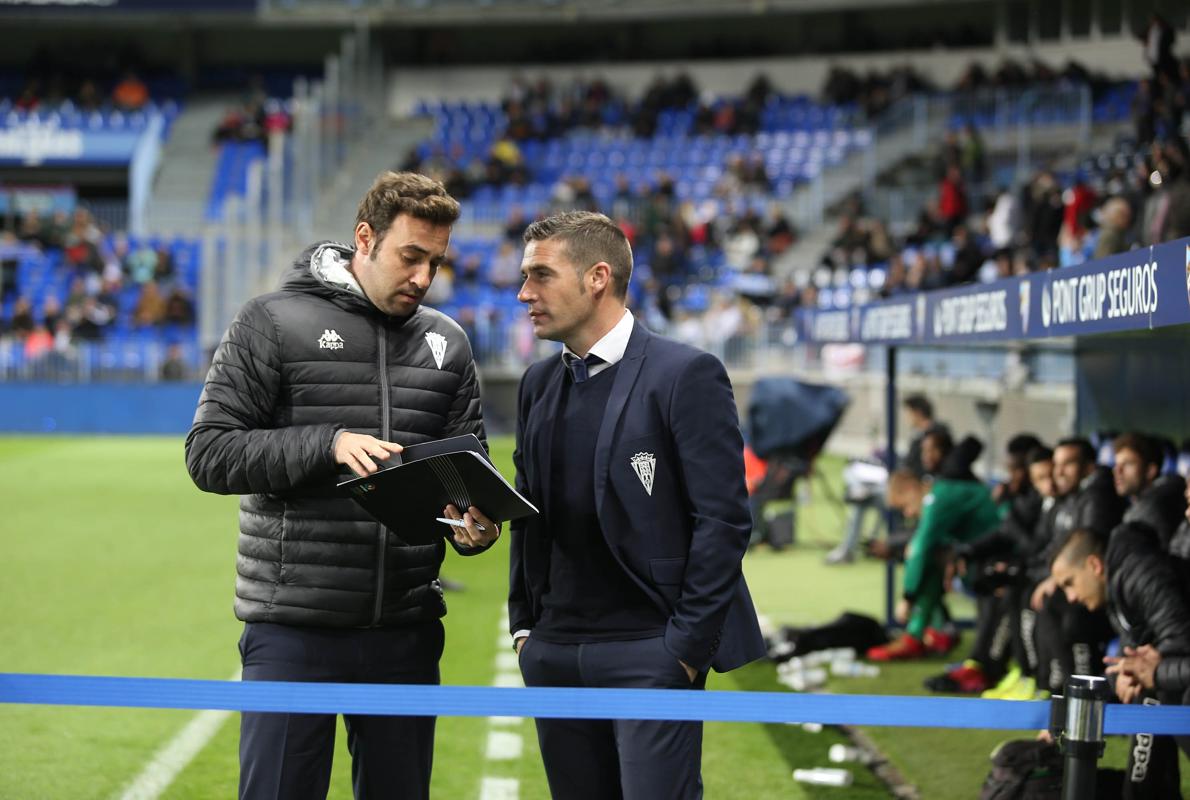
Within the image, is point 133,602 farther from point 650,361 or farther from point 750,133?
point 750,133

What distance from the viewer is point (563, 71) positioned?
140ft

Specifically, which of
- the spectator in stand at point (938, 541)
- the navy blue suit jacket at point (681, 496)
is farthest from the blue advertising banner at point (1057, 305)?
the navy blue suit jacket at point (681, 496)

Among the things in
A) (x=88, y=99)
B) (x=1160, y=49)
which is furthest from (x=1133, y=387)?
(x=88, y=99)

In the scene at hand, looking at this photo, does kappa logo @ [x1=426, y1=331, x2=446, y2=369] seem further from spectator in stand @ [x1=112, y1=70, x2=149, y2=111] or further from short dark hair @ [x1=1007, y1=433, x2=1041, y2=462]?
spectator in stand @ [x1=112, y1=70, x2=149, y2=111]

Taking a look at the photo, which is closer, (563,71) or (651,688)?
(651,688)

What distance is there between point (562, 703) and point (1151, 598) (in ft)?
9.77

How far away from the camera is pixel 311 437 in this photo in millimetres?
3691

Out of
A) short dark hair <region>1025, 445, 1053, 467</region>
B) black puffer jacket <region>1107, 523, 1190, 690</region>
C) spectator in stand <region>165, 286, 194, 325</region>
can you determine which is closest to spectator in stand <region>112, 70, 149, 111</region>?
spectator in stand <region>165, 286, 194, 325</region>

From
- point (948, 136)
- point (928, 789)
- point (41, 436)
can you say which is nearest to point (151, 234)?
point (41, 436)

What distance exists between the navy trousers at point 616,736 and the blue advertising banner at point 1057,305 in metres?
1.92

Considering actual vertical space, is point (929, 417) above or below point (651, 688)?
above

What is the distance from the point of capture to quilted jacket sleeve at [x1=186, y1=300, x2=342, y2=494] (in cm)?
368

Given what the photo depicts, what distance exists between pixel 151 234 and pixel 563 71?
13.0 meters

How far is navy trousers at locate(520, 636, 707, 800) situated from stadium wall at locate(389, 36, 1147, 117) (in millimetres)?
34631
